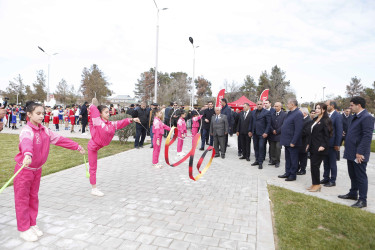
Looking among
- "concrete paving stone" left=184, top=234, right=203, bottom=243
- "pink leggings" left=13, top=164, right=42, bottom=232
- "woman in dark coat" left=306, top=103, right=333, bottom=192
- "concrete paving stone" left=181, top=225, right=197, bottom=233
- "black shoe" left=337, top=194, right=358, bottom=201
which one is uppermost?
"woman in dark coat" left=306, top=103, right=333, bottom=192

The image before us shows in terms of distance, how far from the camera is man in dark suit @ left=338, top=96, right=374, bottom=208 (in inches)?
189

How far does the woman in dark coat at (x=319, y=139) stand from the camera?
5746 mm

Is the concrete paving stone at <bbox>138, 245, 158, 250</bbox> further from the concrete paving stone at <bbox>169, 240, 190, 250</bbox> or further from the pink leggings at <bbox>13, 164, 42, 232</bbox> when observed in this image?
the pink leggings at <bbox>13, 164, 42, 232</bbox>

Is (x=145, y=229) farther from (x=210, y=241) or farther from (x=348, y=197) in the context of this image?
(x=348, y=197)

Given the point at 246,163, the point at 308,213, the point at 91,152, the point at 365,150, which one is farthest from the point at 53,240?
the point at 246,163

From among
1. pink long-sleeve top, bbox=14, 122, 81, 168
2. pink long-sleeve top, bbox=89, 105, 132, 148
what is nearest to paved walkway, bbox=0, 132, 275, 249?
pink long-sleeve top, bbox=14, 122, 81, 168

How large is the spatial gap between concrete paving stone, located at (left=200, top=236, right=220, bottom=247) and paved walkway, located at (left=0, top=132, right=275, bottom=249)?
0.01 meters

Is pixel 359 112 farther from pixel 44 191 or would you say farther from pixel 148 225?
pixel 44 191

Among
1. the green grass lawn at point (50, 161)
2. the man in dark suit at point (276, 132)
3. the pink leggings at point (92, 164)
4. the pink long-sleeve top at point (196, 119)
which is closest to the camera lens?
the pink leggings at point (92, 164)

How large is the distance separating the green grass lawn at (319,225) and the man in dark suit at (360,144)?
0.54 m

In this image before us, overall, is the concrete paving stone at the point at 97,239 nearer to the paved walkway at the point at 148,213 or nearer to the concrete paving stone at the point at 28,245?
the paved walkway at the point at 148,213

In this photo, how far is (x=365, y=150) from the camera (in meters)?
4.76

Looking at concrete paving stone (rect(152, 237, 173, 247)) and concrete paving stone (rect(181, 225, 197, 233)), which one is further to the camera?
concrete paving stone (rect(181, 225, 197, 233))

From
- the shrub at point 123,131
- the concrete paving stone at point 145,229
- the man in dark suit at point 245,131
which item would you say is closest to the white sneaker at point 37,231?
the concrete paving stone at point 145,229
